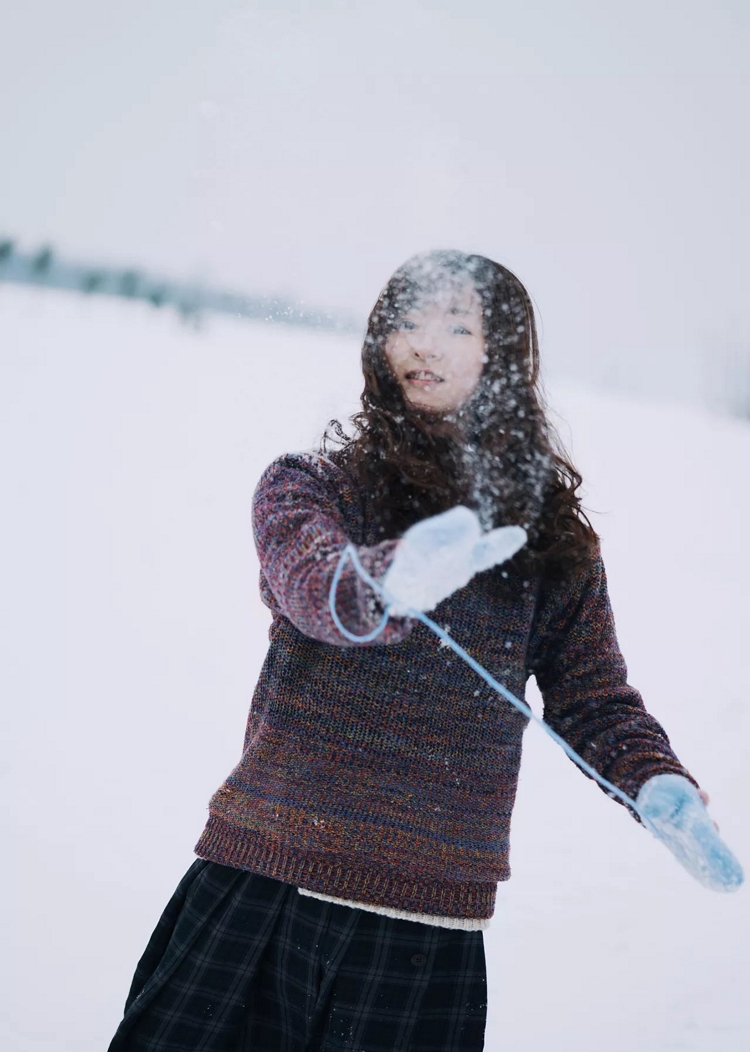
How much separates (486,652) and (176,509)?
2.58m

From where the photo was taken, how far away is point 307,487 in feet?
3.20

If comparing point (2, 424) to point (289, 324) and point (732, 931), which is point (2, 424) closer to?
point (289, 324)

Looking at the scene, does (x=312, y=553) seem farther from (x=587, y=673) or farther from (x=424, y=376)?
(x=587, y=673)

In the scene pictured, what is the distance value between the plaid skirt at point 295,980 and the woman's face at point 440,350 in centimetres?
54

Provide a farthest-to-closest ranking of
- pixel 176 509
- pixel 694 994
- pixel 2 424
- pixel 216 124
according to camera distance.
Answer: pixel 2 424 → pixel 176 509 → pixel 694 994 → pixel 216 124

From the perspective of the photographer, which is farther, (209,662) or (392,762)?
(209,662)

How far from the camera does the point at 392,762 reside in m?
1.00

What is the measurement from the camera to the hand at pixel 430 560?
78 centimetres

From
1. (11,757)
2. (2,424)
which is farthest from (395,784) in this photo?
(2,424)

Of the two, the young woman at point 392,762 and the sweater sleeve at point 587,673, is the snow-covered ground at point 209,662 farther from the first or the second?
the sweater sleeve at point 587,673

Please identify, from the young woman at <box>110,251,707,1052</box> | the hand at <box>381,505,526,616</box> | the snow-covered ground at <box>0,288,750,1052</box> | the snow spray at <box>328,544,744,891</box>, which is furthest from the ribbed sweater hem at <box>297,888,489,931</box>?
the snow-covered ground at <box>0,288,750,1052</box>

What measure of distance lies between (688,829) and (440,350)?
54 cm

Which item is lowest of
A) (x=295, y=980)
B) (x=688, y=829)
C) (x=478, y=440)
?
(x=295, y=980)

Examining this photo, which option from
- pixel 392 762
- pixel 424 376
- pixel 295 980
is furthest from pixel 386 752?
pixel 424 376
